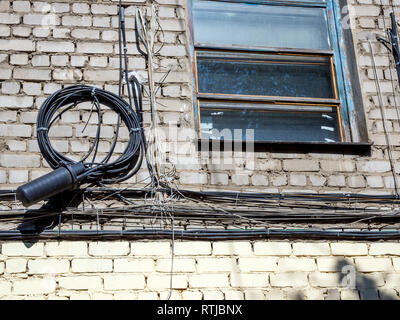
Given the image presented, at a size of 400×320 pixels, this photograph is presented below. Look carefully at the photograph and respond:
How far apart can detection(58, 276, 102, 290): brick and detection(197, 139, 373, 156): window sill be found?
4.45 feet

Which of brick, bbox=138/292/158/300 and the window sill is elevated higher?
the window sill

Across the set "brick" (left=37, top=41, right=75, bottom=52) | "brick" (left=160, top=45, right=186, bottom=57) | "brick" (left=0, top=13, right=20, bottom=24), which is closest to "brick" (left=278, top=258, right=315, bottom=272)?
"brick" (left=160, top=45, right=186, bottom=57)

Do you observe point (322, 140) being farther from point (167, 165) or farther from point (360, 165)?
point (167, 165)

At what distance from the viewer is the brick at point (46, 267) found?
448 centimetres

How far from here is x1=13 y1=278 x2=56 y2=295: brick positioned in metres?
4.43

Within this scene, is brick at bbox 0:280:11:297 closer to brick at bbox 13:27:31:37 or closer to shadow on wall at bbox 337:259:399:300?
brick at bbox 13:27:31:37

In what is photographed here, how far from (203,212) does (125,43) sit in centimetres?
165

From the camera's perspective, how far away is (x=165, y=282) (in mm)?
4566

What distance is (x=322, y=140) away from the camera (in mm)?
5445

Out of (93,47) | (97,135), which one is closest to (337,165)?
(97,135)

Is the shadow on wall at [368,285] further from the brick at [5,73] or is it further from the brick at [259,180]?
the brick at [5,73]

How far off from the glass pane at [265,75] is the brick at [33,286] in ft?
6.98

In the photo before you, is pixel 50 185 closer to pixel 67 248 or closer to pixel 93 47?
pixel 67 248

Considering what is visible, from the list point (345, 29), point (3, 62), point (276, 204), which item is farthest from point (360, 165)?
point (3, 62)
